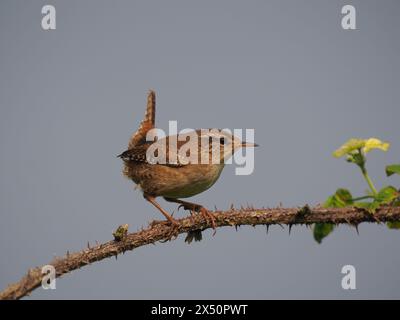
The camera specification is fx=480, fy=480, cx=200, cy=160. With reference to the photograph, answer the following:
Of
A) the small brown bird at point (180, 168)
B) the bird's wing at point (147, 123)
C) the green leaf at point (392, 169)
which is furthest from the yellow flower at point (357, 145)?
the bird's wing at point (147, 123)

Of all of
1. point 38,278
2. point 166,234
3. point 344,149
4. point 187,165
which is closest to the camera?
point 344,149

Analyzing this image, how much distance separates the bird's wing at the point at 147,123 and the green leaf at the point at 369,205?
4307mm

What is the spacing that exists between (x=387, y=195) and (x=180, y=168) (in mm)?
3176

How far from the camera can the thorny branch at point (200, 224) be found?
2.28m

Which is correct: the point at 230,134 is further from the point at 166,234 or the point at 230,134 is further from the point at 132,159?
the point at 166,234

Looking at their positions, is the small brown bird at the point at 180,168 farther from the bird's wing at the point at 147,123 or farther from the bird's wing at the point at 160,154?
the bird's wing at the point at 147,123

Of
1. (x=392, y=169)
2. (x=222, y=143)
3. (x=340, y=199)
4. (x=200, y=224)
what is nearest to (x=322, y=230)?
(x=340, y=199)

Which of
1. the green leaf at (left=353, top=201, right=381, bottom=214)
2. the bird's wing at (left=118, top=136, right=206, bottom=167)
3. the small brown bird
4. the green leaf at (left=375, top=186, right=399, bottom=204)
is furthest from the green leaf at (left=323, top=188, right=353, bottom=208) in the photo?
the bird's wing at (left=118, top=136, right=206, bottom=167)

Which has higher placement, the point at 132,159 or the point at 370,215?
the point at 132,159

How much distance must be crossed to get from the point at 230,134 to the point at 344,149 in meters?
3.36

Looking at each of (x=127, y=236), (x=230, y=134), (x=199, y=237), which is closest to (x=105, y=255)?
(x=127, y=236)

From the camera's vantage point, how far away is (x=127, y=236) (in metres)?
3.13

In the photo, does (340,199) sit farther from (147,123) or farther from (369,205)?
(147,123)

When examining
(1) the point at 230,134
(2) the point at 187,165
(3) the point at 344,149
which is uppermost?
(1) the point at 230,134
